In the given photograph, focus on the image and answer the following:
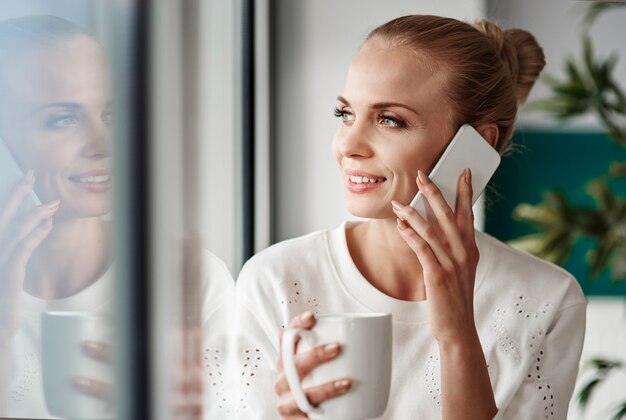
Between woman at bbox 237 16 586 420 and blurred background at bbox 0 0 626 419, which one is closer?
blurred background at bbox 0 0 626 419

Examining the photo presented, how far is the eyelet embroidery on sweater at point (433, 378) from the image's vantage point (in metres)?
0.96

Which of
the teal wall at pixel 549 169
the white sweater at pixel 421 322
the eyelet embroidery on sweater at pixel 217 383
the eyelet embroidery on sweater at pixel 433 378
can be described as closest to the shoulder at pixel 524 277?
the white sweater at pixel 421 322

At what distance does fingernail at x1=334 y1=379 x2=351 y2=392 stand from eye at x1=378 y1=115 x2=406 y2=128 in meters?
0.39

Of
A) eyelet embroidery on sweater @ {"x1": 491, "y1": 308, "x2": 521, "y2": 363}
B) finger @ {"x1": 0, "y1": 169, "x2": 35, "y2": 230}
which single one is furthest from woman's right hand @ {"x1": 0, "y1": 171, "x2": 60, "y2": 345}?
eyelet embroidery on sweater @ {"x1": 491, "y1": 308, "x2": 521, "y2": 363}

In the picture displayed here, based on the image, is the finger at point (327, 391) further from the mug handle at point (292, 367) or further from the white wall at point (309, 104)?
the white wall at point (309, 104)

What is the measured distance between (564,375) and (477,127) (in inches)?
13.2

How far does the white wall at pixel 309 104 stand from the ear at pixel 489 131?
81 cm

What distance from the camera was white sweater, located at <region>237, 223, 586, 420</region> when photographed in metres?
0.96

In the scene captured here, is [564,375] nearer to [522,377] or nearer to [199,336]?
[522,377]

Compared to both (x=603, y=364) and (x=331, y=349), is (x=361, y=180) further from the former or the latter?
(x=603, y=364)

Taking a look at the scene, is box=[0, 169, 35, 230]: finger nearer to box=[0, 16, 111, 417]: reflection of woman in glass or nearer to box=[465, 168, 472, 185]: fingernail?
box=[0, 16, 111, 417]: reflection of woman in glass

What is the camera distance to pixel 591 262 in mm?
2027


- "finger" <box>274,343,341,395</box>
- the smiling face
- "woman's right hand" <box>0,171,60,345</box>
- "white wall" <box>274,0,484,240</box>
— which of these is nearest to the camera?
"woman's right hand" <box>0,171,60,345</box>

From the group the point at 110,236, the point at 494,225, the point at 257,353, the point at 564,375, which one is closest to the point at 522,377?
the point at 564,375
